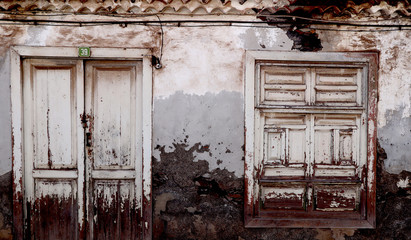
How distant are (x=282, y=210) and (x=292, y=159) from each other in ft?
2.30

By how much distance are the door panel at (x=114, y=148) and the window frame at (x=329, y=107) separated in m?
1.45

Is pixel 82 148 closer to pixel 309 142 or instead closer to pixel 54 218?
pixel 54 218

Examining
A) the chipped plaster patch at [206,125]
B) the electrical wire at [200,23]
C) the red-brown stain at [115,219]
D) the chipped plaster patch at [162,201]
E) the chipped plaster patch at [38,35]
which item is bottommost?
the red-brown stain at [115,219]

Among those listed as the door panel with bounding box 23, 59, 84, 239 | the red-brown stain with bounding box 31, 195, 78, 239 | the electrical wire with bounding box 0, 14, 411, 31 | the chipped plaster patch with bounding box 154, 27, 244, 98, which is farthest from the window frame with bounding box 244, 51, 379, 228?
the red-brown stain with bounding box 31, 195, 78, 239

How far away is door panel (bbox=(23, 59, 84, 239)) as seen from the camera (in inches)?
173

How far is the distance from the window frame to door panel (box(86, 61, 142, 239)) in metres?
1.45

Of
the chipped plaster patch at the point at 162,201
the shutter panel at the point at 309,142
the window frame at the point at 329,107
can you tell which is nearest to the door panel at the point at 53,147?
the chipped plaster patch at the point at 162,201

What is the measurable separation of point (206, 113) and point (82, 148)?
5.61 feet

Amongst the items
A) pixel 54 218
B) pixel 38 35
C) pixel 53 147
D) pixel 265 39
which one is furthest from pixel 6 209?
pixel 265 39

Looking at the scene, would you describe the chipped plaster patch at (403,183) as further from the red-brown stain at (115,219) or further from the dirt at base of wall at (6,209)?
the dirt at base of wall at (6,209)

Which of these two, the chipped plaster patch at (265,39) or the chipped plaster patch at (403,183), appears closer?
the chipped plaster patch at (265,39)

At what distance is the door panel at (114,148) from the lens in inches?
174

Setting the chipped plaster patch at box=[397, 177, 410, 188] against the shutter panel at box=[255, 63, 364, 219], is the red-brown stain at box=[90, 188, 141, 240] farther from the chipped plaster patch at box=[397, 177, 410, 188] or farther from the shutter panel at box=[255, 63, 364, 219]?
the chipped plaster patch at box=[397, 177, 410, 188]

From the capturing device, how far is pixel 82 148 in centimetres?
439
